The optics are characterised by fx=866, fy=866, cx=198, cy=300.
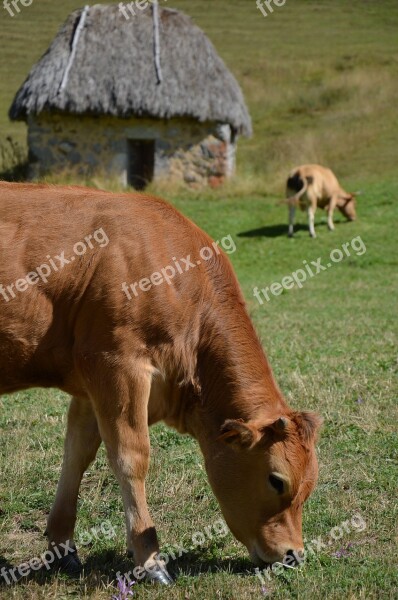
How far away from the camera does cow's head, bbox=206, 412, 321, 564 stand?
4.23 meters

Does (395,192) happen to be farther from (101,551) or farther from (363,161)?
(101,551)

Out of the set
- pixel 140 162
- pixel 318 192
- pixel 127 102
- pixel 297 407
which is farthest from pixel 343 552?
pixel 140 162

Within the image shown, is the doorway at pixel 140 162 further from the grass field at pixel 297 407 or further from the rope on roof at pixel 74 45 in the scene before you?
the rope on roof at pixel 74 45

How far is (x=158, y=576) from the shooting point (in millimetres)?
4344

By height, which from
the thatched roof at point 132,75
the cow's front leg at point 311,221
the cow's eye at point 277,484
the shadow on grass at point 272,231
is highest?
the cow's eye at point 277,484

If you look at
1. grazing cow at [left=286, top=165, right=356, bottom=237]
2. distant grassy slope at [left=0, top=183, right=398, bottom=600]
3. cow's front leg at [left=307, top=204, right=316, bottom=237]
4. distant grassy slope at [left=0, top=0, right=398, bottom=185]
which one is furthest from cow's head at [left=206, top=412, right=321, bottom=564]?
distant grassy slope at [left=0, top=0, right=398, bottom=185]

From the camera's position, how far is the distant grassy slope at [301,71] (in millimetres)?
31344

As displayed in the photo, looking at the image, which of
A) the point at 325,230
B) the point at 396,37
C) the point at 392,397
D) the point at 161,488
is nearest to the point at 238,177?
the point at 325,230

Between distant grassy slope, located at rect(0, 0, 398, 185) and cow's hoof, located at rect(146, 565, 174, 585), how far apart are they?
2149 cm

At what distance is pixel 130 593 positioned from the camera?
4180mm

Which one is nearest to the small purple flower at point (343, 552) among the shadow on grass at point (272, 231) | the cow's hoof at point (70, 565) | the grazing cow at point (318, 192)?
the cow's hoof at point (70, 565)

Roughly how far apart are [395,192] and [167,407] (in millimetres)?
20874

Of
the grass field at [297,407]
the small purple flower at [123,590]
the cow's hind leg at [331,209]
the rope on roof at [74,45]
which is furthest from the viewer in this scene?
the rope on roof at [74,45]

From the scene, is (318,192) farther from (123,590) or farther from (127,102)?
(123,590)
